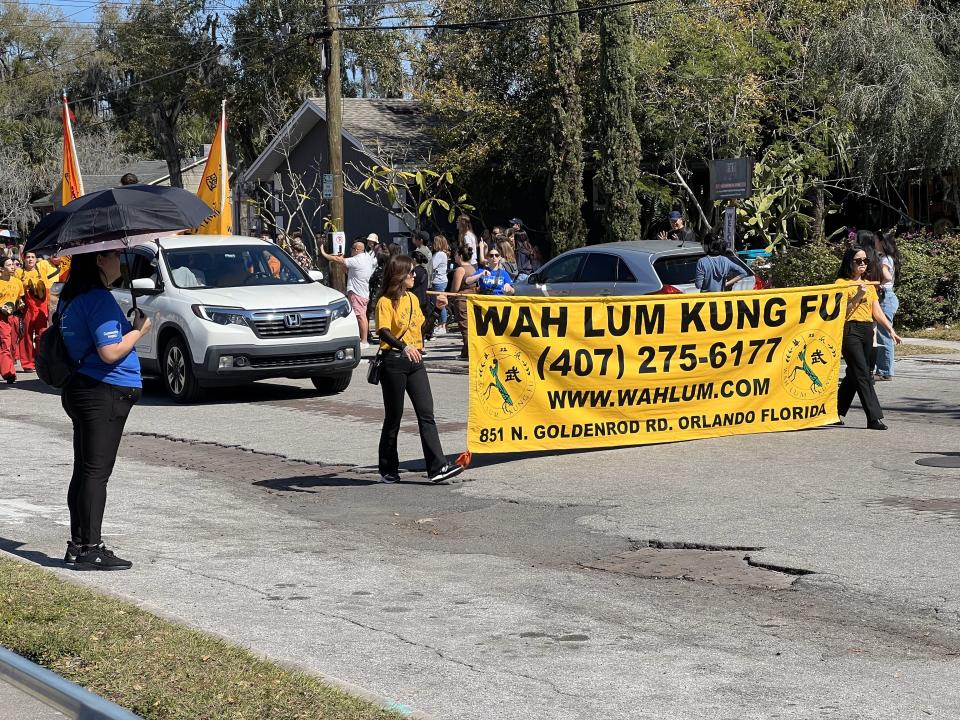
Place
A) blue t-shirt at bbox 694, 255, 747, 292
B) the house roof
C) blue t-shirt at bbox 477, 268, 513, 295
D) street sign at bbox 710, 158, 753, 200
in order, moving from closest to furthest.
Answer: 1. blue t-shirt at bbox 694, 255, 747, 292
2. blue t-shirt at bbox 477, 268, 513, 295
3. street sign at bbox 710, 158, 753, 200
4. the house roof

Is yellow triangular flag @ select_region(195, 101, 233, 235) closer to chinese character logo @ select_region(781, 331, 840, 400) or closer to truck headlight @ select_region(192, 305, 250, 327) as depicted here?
truck headlight @ select_region(192, 305, 250, 327)

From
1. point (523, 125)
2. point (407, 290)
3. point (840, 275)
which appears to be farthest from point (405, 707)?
point (523, 125)

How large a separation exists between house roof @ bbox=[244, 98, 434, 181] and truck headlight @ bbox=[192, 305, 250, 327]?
58.9ft

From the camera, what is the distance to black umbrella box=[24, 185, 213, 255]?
288 inches

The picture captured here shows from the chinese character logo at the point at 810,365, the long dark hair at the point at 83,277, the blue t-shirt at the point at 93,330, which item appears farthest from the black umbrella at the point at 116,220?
the chinese character logo at the point at 810,365

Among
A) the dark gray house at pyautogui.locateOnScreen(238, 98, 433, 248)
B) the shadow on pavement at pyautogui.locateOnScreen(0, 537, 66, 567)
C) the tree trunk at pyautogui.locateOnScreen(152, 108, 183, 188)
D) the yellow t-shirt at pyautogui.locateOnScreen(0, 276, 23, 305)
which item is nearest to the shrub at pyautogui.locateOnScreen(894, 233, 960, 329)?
the yellow t-shirt at pyautogui.locateOnScreen(0, 276, 23, 305)

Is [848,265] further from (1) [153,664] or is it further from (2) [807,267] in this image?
(2) [807,267]

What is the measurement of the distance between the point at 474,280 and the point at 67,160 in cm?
932

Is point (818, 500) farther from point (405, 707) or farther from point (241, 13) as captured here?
point (241, 13)

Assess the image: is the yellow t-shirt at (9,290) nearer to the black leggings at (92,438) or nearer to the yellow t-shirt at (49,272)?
the yellow t-shirt at (49,272)

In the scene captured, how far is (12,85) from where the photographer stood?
6744cm

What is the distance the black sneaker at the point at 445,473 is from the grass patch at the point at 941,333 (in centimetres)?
1227

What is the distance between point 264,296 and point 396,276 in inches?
234

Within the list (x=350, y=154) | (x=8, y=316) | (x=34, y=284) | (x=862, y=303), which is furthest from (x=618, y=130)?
(x=862, y=303)
